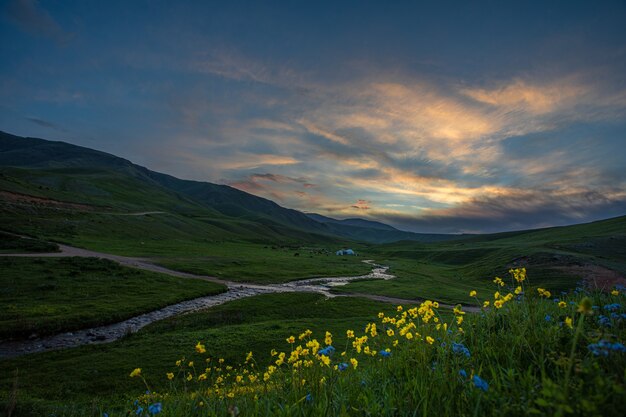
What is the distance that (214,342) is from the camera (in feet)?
74.5

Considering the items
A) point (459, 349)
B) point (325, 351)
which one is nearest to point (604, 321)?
point (459, 349)

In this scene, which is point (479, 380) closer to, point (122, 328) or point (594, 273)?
point (122, 328)

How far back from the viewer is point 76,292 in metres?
33.0

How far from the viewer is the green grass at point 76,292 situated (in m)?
24.5

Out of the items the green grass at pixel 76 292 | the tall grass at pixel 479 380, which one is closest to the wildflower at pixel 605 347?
the tall grass at pixel 479 380

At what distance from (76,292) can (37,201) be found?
9151 cm

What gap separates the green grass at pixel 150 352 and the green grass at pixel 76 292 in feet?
16.2

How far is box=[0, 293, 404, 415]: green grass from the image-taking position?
50.2 feet

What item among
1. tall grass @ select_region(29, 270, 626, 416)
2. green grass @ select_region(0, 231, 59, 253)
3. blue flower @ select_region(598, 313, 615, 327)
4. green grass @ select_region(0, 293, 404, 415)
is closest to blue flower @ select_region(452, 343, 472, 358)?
tall grass @ select_region(29, 270, 626, 416)

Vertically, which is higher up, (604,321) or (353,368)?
(604,321)

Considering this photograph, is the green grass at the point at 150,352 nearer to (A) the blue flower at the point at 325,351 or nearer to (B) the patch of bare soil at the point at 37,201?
(A) the blue flower at the point at 325,351

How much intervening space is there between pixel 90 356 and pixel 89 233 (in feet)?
260

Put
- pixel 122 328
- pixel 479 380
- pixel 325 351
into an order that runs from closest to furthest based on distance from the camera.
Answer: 1. pixel 479 380
2. pixel 325 351
3. pixel 122 328

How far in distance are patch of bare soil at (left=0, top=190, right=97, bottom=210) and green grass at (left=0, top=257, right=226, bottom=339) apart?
6728cm
